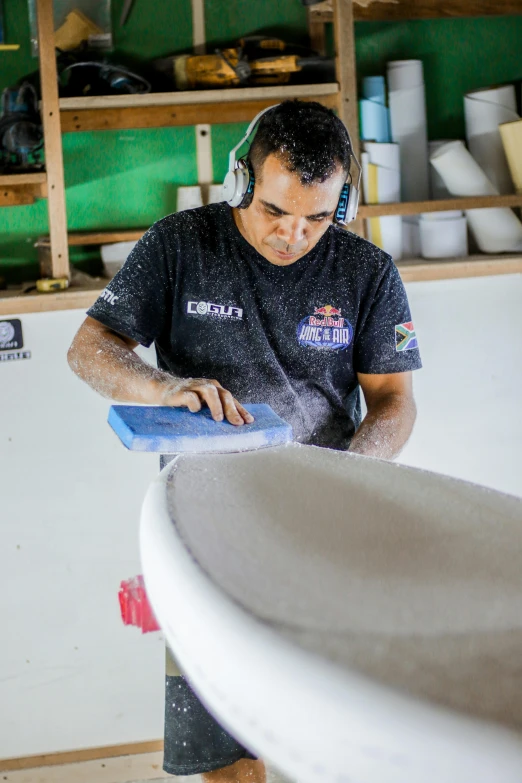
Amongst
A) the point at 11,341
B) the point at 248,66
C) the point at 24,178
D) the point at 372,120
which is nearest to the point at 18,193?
the point at 24,178

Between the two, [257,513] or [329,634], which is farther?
[257,513]

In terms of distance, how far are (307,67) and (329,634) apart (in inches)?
80.6

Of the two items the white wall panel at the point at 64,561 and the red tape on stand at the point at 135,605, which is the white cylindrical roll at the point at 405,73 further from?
the red tape on stand at the point at 135,605

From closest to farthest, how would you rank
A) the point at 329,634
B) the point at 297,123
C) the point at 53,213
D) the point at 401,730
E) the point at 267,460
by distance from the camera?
the point at 401,730, the point at 329,634, the point at 267,460, the point at 297,123, the point at 53,213

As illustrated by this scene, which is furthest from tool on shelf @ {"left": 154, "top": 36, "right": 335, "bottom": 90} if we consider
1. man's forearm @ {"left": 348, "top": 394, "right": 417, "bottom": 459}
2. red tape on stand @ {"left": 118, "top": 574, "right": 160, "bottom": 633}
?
red tape on stand @ {"left": 118, "top": 574, "right": 160, "bottom": 633}

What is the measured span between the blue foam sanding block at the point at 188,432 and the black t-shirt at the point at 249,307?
0.43 meters

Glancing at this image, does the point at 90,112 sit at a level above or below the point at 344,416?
above

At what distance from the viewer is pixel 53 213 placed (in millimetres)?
2268

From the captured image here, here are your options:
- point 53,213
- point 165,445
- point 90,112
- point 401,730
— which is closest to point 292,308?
point 165,445

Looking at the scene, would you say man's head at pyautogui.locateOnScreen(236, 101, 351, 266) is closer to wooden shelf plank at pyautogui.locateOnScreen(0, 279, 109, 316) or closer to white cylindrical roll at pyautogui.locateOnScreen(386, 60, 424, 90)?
wooden shelf plank at pyautogui.locateOnScreen(0, 279, 109, 316)

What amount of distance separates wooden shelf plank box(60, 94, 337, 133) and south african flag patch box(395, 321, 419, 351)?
0.88 meters

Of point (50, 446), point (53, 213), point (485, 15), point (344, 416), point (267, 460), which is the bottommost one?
point (50, 446)

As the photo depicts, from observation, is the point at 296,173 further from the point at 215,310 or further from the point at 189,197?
the point at 189,197

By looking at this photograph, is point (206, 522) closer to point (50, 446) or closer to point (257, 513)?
point (257, 513)
